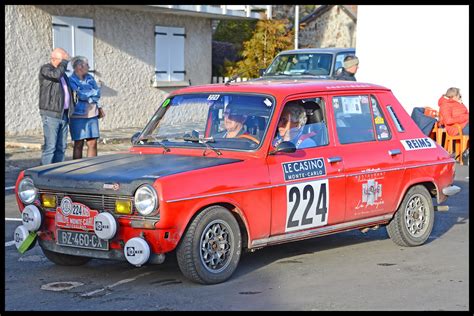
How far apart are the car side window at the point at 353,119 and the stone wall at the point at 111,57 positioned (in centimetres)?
1123

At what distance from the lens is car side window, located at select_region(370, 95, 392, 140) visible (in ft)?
28.6

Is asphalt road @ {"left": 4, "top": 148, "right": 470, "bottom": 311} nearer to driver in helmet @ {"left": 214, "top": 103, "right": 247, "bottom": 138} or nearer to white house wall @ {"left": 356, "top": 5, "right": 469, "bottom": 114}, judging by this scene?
driver in helmet @ {"left": 214, "top": 103, "right": 247, "bottom": 138}

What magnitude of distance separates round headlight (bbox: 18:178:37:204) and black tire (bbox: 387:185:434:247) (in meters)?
3.46

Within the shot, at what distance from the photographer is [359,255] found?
8.41 m

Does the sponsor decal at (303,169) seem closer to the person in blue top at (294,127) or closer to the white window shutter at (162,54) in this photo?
the person in blue top at (294,127)

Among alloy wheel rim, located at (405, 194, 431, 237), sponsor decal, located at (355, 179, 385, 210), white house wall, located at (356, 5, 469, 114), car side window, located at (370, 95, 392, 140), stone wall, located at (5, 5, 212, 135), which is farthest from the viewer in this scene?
white house wall, located at (356, 5, 469, 114)

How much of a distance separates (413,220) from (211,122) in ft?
7.51

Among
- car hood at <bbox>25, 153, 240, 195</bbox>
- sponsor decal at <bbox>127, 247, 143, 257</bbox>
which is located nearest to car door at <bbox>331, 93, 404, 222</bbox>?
Result: car hood at <bbox>25, 153, 240, 195</bbox>

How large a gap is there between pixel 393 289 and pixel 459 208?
4578mm

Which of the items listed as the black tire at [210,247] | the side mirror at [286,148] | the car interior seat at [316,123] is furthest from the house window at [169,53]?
the black tire at [210,247]

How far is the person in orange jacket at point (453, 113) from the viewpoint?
54.9ft

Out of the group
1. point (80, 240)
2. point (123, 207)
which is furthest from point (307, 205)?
point (80, 240)

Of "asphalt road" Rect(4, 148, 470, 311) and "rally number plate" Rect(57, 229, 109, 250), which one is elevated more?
"rally number plate" Rect(57, 229, 109, 250)

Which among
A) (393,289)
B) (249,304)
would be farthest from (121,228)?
(393,289)
